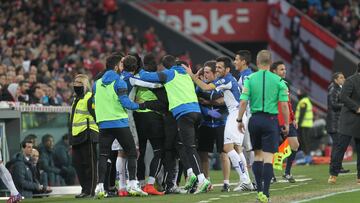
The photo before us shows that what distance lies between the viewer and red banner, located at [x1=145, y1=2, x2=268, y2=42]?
1529 inches

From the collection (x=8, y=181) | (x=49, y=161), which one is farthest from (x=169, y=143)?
(x=49, y=161)

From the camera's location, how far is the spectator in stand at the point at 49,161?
23.1 meters

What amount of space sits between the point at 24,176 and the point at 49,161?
2.29 m

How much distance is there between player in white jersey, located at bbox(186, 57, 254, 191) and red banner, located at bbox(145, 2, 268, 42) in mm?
19117

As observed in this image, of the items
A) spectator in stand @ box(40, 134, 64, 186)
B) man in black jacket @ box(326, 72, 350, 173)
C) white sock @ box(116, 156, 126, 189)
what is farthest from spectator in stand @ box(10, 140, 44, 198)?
man in black jacket @ box(326, 72, 350, 173)

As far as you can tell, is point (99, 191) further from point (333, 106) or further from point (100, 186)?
point (333, 106)

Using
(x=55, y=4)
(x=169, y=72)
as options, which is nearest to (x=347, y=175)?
(x=169, y=72)

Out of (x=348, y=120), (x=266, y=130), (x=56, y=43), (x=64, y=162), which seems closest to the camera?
(x=266, y=130)

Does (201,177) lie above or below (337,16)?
below

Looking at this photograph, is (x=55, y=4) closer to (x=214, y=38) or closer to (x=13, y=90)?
(x=214, y=38)

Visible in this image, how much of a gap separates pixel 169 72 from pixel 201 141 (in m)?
1.64

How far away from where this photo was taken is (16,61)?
28.1m

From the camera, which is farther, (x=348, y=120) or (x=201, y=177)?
(x=348, y=120)

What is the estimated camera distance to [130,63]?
62.4 feet
